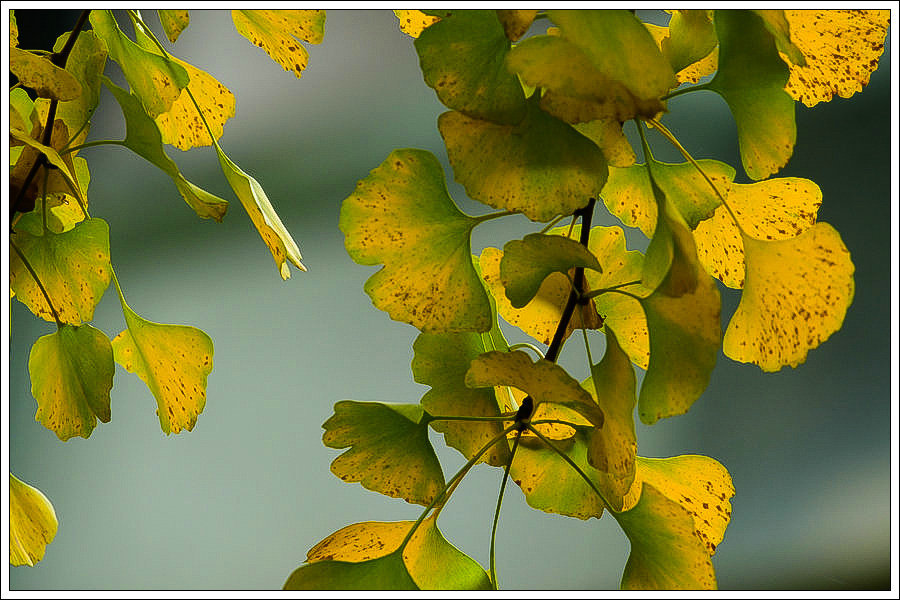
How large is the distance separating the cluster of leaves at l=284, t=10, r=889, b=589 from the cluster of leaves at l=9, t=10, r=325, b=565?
0.17ft

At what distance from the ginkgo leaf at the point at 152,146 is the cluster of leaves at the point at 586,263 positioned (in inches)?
2.4

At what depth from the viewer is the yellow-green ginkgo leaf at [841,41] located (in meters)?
0.19

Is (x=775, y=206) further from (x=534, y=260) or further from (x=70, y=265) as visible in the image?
(x=70, y=265)

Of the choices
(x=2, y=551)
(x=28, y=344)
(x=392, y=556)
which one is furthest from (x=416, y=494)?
(x=28, y=344)

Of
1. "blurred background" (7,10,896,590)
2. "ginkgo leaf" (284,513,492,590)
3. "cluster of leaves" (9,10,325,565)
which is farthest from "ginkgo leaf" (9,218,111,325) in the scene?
"blurred background" (7,10,896,590)

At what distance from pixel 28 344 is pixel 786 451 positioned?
3.24 ft

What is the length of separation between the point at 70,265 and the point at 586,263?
0.52 feet

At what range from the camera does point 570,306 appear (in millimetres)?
187

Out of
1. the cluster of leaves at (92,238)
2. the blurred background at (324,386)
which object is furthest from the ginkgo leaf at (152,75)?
the blurred background at (324,386)

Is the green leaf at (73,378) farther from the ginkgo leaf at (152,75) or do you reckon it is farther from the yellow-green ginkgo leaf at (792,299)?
the yellow-green ginkgo leaf at (792,299)

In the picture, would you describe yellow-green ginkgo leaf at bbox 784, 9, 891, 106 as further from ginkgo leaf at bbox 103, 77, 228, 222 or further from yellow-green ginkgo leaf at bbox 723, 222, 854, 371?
ginkgo leaf at bbox 103, 77, 228, 222

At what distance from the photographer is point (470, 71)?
0.50 ft

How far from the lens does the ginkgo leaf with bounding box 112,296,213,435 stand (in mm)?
Answer: 233

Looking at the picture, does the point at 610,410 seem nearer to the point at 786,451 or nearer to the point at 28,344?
the point at 786,451
